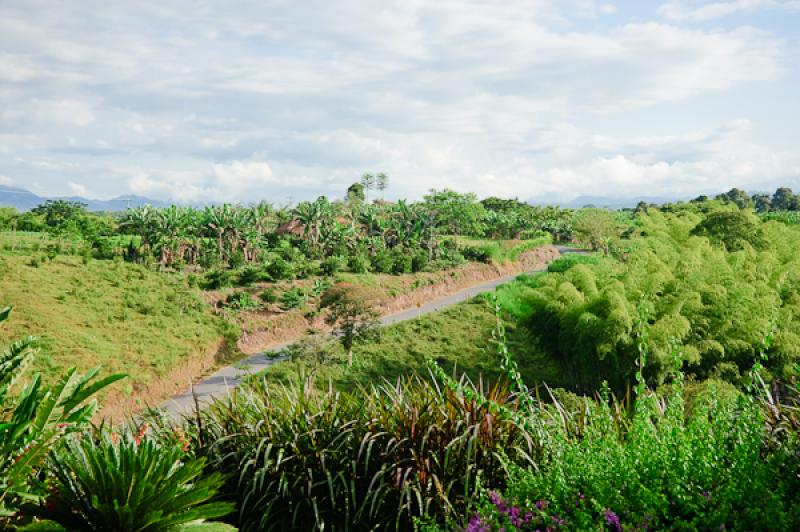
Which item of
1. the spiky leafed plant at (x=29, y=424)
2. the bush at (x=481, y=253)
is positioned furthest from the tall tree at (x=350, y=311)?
the bush at (x=481, y=253)

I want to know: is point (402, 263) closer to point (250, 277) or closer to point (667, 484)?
point (250, 277)

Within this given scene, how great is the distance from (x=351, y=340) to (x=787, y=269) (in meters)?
10.5

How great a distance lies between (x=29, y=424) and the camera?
320cm

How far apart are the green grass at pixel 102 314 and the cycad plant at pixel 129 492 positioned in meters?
12.1

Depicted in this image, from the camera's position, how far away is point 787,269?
13500 millimetres

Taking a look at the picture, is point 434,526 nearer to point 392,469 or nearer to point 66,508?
point 392,469

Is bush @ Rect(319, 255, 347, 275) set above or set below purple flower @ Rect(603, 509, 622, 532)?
below

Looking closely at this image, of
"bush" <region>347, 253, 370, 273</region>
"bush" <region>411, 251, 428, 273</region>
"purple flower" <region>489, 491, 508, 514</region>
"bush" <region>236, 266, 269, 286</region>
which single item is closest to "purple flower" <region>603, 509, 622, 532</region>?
"purple flower" <region>489, 491, 508, 514</region>

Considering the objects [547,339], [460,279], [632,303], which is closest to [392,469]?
[632,303]

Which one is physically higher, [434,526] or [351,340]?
[434,526]

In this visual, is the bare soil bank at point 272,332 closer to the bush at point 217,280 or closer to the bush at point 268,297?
the bush at point 268,297

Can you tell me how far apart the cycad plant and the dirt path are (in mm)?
4826

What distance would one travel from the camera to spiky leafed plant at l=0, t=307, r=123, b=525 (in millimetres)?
3094

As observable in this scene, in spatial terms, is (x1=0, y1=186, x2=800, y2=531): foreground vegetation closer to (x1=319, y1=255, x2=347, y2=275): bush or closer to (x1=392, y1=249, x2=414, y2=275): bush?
(x1=319, y1=255, x2=347, y2=275): bush
